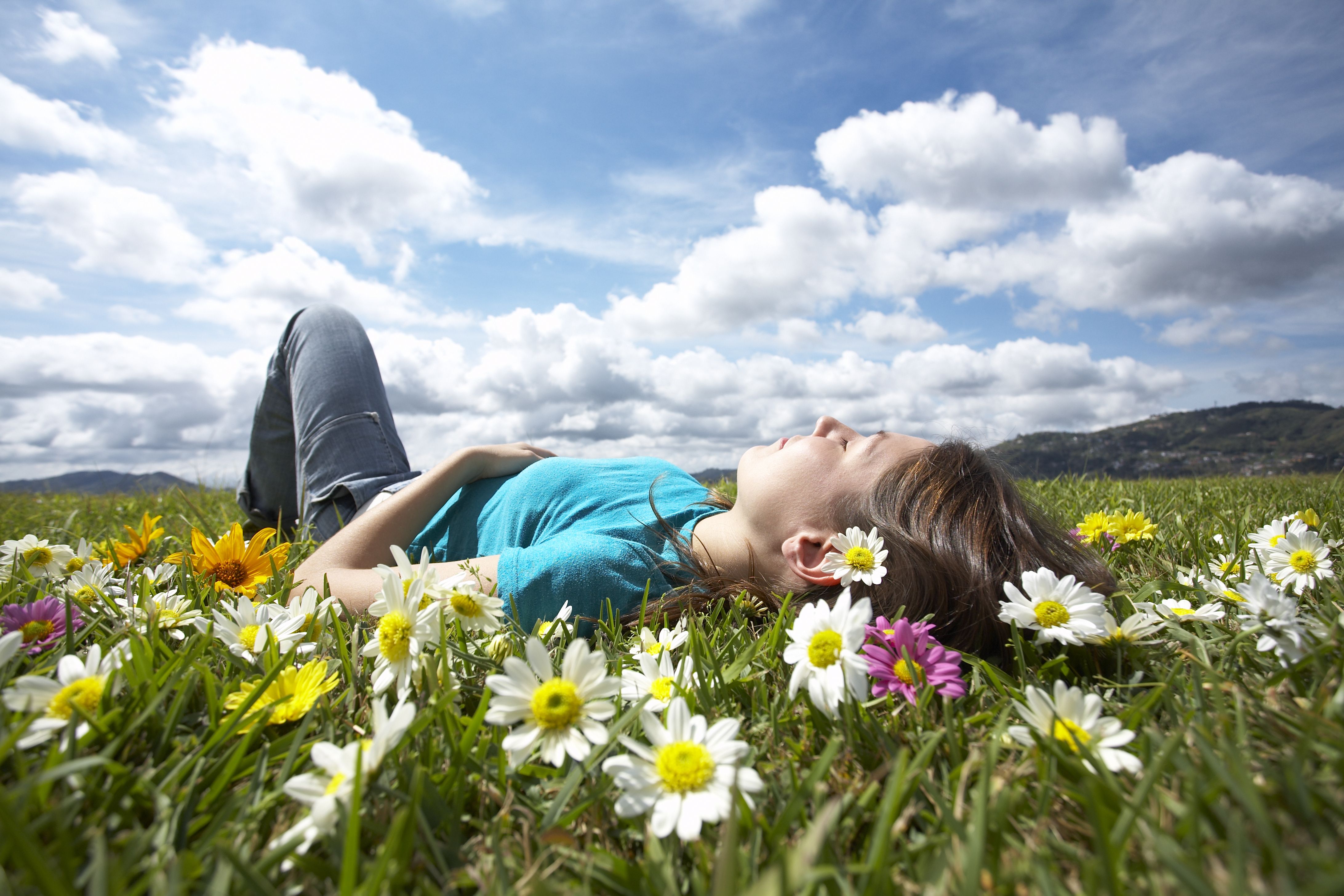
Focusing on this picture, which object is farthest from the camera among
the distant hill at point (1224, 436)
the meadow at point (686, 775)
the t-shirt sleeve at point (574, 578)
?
the distant hill at point (1224, 436)

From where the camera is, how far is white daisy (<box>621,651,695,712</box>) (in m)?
1.33

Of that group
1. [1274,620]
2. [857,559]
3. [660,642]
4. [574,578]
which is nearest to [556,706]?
[660,642]

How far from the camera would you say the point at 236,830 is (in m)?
0.92

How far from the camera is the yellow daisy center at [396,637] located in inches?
51.6

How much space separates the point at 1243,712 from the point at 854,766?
2.24ft

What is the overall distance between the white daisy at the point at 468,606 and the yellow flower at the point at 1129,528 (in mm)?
2767

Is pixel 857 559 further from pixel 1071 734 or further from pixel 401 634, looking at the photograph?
pixel 401 634

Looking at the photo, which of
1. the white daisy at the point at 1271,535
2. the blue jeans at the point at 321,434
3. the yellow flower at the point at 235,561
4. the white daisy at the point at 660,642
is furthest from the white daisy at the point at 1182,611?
the blue jeans at the point at 321,434

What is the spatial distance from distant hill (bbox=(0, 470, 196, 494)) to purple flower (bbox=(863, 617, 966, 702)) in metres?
7.17

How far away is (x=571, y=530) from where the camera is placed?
261cm

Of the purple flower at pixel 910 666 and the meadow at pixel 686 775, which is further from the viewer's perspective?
the purple flower at pixel 910 666

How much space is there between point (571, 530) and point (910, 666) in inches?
63.0

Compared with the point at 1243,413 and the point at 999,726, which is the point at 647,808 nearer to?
the point at 999,726

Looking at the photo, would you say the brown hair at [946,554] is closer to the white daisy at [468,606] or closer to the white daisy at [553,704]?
the white daisy at [468,606]
